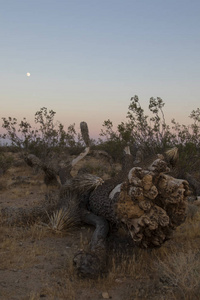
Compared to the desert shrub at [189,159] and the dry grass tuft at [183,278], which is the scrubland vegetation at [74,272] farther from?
the desert shrub at [189,159]

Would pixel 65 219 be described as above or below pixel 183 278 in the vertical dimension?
above

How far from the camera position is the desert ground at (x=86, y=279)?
382cm

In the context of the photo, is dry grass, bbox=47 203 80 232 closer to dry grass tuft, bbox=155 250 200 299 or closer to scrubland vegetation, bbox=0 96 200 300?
scrubland vegetation, bbox=0 96 200 300

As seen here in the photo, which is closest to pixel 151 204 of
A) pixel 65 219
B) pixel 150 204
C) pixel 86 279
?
pixel 150 204

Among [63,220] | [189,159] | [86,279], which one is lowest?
[86,279]

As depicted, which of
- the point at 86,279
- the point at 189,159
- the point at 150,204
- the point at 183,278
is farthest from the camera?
the point at 189,159

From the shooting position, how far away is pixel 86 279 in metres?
4.32

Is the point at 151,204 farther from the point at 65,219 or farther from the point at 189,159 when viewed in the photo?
the point at 189,159

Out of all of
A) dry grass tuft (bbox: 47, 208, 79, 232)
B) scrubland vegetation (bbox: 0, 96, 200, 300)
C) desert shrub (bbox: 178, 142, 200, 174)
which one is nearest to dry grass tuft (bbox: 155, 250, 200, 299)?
scrubland vegetation (bbox: 0, 96, 200, 300)

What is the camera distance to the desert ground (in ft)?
12.5

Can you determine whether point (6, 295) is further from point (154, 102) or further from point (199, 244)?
point (154, 102)

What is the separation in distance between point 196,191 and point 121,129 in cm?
449

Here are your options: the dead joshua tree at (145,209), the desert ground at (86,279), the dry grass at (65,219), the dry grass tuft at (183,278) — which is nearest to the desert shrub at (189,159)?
the desert ground at (86,279)

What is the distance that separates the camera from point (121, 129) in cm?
1293
